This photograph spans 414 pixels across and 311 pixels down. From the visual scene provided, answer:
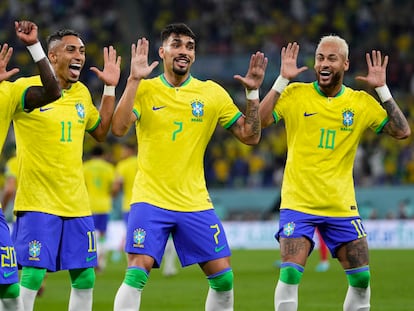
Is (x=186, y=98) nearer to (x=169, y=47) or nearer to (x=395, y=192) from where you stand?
(x=169, y=47)

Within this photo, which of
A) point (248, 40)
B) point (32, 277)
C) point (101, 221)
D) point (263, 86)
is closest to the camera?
point (32, 277)

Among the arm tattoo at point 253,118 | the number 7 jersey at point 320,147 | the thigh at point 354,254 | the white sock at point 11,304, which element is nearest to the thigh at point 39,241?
the white sock at point 11,304

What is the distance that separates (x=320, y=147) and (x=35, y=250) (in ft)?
9.46

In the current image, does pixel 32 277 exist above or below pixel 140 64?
below

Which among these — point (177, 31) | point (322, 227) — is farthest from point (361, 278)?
point (177, 31)

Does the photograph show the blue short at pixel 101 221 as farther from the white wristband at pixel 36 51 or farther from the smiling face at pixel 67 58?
the white wristband at pixel 36 51

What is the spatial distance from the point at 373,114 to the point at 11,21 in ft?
97.2

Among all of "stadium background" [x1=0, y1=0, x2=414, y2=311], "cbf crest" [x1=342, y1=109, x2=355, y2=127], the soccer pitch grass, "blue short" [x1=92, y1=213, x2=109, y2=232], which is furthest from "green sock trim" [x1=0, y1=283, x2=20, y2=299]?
"blue short" [x1=92, y1=213, x2=109, y2=232]

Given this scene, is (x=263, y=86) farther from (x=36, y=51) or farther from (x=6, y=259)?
(x=6, y=259)

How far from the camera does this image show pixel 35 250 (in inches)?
365

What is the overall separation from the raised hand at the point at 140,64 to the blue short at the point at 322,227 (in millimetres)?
2035

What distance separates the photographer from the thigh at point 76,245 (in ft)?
30.8

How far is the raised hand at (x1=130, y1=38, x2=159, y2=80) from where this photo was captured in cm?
916

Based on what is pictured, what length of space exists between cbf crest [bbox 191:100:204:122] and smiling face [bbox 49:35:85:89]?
3.59ft
